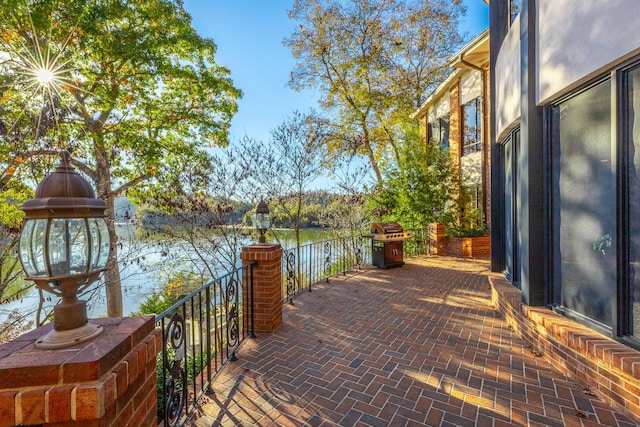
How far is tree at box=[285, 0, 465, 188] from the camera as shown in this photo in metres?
13.1

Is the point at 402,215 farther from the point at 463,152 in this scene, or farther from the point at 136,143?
the point at 136,143

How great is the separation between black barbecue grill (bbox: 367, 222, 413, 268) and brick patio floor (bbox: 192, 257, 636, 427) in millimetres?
2875

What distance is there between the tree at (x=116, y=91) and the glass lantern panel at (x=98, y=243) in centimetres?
496

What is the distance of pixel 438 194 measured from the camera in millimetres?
10445

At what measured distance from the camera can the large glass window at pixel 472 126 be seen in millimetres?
10469

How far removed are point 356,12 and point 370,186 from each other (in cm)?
822

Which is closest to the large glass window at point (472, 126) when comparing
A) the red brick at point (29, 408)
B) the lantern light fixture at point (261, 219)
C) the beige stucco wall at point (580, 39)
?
the beige stucco wall at point (580, 39)

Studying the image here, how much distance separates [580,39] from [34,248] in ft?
14.7

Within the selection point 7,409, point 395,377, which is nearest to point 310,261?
point 395,377

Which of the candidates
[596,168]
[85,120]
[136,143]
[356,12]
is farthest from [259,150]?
[356,12]

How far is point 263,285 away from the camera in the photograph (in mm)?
3750

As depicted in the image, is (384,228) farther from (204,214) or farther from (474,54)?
(474,54)

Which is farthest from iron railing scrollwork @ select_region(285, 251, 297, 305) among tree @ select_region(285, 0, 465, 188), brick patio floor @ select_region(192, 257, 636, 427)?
tree @ select_region(285, 0, 465, 188)

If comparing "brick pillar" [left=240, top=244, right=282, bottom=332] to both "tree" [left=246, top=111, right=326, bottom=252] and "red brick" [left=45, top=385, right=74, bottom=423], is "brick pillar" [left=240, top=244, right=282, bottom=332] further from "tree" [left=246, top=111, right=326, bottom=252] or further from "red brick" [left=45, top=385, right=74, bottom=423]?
"tree" [left=246, top=111, right=326, bottom=252]
